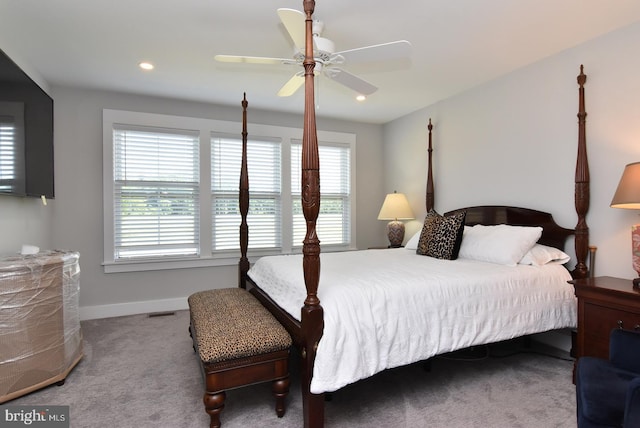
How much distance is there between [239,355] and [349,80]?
6.72 feet

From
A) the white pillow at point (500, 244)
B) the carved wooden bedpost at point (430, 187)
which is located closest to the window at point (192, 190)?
the carved wooden bedpost at point (430, 187)

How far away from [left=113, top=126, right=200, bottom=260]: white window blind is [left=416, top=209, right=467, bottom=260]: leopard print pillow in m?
2.70

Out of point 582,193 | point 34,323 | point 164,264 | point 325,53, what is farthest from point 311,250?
point 164,264

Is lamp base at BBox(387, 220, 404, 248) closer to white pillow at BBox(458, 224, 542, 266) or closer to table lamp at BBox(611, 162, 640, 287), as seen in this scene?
white pillow at BBox(458, 224, 542, 266)

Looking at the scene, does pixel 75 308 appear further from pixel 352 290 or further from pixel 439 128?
pixel 439 128

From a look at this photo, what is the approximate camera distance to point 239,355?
1.79 m

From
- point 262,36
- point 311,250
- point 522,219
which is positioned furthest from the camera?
point 522,219

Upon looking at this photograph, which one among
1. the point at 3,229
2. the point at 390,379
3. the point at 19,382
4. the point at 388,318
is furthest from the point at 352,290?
the point at 3,229

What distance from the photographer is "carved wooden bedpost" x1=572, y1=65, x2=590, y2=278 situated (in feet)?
8.54

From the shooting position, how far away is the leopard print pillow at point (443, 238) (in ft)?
9.64

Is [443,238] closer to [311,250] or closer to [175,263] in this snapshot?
[311,250]

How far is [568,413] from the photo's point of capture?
198 cm

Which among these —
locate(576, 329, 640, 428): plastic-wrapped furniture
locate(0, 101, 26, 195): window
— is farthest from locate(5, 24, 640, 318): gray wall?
locate(576, 329, 640, 428): plastic-wrapped furniture

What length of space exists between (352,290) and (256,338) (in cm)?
59
